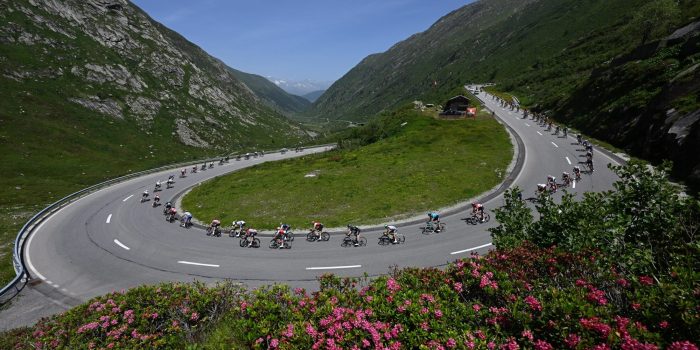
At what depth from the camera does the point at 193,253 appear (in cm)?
2702

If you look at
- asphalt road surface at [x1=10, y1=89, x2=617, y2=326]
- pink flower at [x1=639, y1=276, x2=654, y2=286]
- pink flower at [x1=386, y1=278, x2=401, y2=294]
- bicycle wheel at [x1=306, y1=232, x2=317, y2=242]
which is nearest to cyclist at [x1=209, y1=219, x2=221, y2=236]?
asphalt road surface at [x1=10, y1=89, x2=617, y2=326]

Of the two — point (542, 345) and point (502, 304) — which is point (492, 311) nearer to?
point (502, 304)

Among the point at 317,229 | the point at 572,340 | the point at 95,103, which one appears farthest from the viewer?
the point at 95,103

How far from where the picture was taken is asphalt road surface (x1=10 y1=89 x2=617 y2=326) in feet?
73.9

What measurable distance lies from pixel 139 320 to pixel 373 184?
33.2m

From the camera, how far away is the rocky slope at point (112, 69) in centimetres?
9969

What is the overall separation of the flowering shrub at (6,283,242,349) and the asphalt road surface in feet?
30.9

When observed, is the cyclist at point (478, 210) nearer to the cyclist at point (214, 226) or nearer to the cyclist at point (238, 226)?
the cyclist at point (238, 226)

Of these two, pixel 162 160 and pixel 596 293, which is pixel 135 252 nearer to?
pixel 596 293

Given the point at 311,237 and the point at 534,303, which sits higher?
the point at 534,303

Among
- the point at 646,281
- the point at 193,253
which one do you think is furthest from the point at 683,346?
the point at 193,253

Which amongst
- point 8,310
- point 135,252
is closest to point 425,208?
point 135,252

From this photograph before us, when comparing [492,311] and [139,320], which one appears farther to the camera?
[139,320]

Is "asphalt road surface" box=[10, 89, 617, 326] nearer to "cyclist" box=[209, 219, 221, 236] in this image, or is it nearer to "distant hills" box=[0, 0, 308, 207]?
"cyclist" box=[209, 219, 221, 236]
